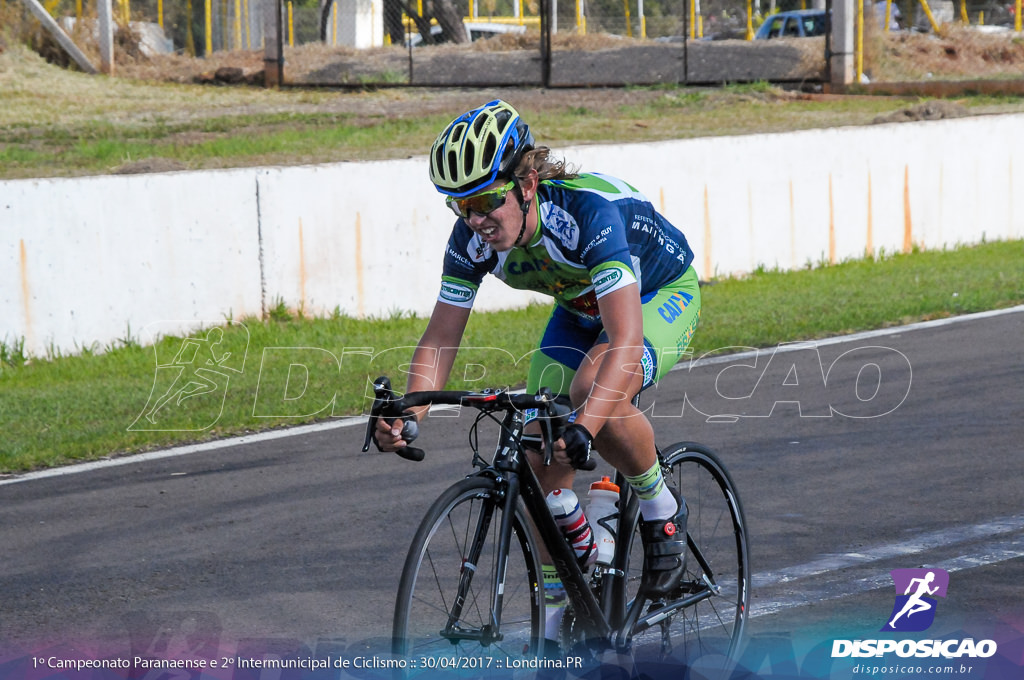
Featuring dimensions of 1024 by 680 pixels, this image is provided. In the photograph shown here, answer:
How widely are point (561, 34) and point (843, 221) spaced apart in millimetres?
11896

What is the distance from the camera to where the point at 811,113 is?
22.4m

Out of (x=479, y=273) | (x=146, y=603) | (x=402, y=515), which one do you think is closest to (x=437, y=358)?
(x=479, y=273)

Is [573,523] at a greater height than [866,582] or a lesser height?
greater

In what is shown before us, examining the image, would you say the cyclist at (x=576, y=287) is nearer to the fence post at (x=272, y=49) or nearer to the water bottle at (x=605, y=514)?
the water bottle at (x=605, y=514)

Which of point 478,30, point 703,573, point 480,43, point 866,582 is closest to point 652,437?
point 703,573

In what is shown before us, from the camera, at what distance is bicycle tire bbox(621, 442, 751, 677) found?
4.80 metres

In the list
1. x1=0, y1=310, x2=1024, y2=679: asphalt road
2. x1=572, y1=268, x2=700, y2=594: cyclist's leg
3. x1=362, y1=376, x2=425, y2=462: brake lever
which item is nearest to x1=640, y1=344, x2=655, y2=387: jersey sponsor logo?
x1=572, y1=268, x2=700, y2=594: cyclist's leg

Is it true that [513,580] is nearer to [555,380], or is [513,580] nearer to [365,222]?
[555,380]

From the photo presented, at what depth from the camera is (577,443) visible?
12.3 ft

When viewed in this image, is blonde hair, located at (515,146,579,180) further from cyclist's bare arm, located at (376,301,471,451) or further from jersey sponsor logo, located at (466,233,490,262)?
cyclist's bare arm, located at (376,301,471,451)

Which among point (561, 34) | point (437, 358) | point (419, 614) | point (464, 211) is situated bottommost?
point (419, 614)

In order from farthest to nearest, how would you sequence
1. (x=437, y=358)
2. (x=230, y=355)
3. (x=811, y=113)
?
(x=811, y=113) → (x=230, y=355) → (x=437, y=358)

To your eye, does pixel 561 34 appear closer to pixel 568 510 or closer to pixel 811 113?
pixel 811 113

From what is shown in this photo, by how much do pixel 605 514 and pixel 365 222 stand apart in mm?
7650
